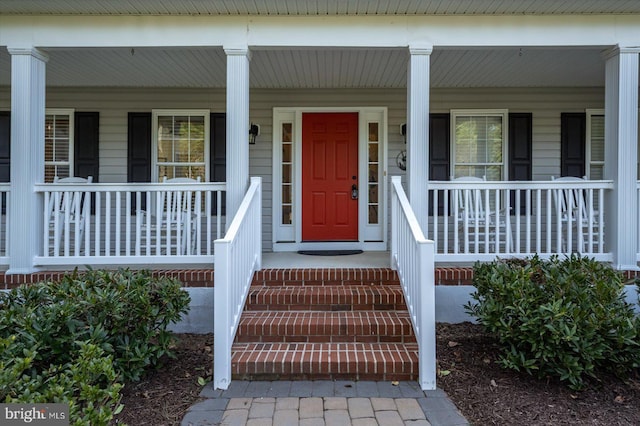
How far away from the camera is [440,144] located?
5.88 metres

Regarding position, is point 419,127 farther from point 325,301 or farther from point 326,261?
point 325,301

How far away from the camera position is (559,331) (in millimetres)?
2629

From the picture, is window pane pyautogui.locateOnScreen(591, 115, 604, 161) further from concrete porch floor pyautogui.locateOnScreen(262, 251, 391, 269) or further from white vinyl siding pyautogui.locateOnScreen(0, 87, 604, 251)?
concrete porch floor pyautogui.locateOnScreen(262, 251, 391, 269)

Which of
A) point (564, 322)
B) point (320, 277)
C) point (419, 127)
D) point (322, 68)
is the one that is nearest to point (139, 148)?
point (322, 68)

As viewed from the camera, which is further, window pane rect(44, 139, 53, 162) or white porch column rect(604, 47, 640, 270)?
window pane rect(44, 139, 53, 162)

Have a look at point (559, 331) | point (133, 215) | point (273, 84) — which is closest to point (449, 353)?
point (559, 331)

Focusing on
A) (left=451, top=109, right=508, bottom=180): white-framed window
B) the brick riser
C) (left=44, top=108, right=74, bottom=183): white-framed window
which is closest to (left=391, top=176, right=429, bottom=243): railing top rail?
the brick riser

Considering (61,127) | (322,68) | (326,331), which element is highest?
(322,68)

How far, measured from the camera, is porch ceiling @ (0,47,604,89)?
4.60 m

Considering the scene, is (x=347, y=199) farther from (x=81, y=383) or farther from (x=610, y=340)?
(x=81, y=383)

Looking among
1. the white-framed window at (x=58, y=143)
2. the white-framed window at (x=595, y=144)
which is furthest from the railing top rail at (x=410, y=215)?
the white-framed window at (x=58, y=143)

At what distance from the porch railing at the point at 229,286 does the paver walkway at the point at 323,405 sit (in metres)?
0.17

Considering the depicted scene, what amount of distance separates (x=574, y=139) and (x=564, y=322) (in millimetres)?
4073

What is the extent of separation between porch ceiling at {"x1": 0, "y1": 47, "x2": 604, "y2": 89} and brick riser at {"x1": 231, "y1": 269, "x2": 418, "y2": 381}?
2289 millimetres
